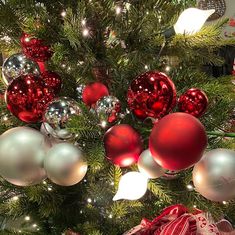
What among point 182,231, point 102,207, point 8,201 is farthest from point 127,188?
point 8,201

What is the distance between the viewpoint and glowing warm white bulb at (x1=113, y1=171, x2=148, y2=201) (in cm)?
61

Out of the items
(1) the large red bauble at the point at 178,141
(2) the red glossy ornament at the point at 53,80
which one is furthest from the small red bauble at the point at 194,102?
(2) the red glossy ornament at the point at 53,80

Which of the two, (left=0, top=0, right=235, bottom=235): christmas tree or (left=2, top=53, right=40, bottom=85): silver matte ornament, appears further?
(left=2, top=53, right=40, bottom=85): silver matte ornament

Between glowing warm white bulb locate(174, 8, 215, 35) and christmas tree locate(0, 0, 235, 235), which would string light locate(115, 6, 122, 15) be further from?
glowing warm white bulb locate(174, 8, 215, 35)

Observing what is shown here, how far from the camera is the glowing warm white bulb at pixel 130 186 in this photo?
61 centimetres

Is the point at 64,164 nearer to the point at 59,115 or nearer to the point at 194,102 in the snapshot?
the point at 59,115

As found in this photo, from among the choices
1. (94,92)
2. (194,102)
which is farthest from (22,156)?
(194,102)

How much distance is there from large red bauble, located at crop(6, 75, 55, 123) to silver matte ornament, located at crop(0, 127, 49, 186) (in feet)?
0.12

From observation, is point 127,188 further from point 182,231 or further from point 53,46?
point 53,46

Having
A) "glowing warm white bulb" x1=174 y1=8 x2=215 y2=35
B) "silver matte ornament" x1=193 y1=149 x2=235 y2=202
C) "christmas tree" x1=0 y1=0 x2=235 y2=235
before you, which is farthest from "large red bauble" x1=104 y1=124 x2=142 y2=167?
"glowing warm white bulb" x1=174 y1=8 x2=215 y2=35

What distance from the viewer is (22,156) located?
58 centimetres

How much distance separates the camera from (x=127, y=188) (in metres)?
0.61

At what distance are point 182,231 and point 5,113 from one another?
1.35ft

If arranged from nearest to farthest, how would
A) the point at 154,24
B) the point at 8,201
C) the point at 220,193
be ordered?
the point at 220,193 < the point at 154,24 < the point at 8,201
